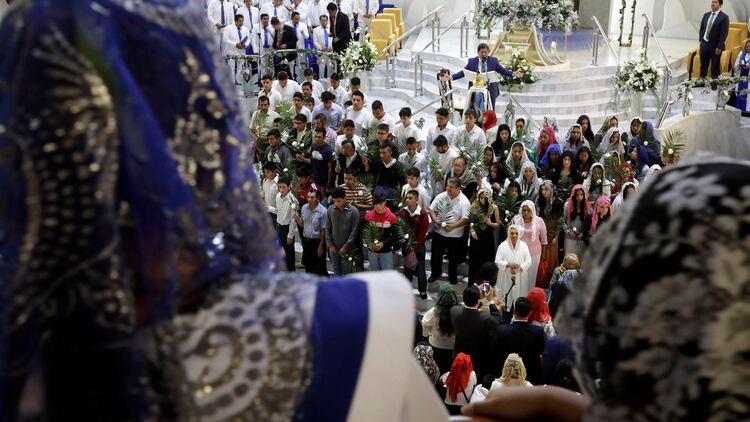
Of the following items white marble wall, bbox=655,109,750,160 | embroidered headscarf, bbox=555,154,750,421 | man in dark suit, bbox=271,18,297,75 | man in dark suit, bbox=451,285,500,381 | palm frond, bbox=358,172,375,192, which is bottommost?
white marble wall, bbox=655,109,750,160

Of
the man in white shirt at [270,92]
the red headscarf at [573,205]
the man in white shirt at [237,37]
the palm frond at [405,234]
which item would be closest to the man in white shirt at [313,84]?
the man in white shirt at [270,92]

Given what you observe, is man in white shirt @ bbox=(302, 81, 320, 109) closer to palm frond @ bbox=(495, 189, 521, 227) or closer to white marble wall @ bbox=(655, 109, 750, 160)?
palm frond @ bbox=(495, 189, 521, 227)

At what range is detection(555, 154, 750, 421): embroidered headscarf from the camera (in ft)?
3.61

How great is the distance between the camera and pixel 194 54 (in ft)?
3.84

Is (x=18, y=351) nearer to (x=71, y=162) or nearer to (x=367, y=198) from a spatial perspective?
(x=71, y=162)

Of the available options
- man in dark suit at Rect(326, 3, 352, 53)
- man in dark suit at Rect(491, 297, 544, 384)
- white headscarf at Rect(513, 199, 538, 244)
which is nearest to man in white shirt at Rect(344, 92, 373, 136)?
white headscarf at Rect(513, 199, 538, 244)

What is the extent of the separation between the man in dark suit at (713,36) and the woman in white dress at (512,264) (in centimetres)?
920

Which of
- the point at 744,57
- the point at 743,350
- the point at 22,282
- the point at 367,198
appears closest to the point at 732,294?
the point at 743,350

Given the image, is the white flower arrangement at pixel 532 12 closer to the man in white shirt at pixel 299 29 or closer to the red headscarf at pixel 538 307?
the man in white shirt at pixel 299 29

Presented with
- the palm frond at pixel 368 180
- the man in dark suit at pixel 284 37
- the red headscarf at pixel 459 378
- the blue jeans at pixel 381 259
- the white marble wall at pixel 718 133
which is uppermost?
the man in dark suit at pixel 284 37

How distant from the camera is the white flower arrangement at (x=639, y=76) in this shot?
48.9ft

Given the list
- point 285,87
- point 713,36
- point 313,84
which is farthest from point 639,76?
point 285,87

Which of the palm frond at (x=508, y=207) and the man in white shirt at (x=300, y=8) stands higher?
the man in white shirt at (x=300, y=8)

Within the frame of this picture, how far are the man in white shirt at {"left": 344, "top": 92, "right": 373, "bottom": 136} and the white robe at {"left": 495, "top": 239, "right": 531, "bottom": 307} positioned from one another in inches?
165
